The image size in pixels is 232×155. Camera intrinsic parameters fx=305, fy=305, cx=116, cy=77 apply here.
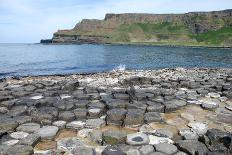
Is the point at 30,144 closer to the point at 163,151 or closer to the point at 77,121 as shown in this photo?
the point at 77,121

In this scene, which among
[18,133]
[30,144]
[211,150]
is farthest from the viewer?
[18,133]

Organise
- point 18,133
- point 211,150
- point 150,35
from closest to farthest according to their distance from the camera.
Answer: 1. point 211,150
2. point 18,133
3. point 150,35

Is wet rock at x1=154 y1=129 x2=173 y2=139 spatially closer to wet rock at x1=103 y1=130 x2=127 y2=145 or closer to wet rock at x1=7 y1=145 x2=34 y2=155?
wet rock at x1=103 y1=130 x2=127 y2=145

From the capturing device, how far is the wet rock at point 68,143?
706cm

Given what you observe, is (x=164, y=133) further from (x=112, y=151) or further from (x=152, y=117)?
(x=112, y=151)

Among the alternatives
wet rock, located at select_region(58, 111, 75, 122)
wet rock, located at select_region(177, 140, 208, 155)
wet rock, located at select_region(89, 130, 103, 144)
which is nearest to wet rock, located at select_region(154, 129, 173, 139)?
wet rock, located at select_region(177, 140, 208, 155)

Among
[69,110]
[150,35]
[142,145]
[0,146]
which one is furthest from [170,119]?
[150,35]

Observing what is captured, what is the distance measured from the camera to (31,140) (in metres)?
7.18

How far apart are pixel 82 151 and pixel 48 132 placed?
1.58m

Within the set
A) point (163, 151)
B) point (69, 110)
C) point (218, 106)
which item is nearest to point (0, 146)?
point (69, 110)

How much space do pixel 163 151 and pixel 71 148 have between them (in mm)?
2106

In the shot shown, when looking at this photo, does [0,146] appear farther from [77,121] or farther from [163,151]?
[163,151]

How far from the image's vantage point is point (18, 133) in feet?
25.6

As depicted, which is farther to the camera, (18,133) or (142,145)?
(18,133)
